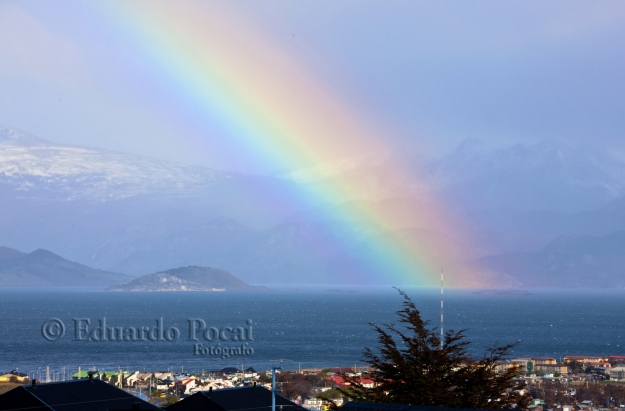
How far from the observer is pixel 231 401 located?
84.2 feet

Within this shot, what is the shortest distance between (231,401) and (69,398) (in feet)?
13.3

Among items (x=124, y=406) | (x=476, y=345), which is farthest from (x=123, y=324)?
(x=124, y=406)

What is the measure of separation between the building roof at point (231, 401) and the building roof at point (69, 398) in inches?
46.4

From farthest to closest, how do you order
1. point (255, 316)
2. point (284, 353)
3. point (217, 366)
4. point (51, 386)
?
point (255, 316)
point (284, 353)
point (217, 366)
point (51, 386)

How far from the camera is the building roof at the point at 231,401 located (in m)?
25.0

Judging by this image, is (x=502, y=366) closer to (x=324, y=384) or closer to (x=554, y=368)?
(x=324, y=384)

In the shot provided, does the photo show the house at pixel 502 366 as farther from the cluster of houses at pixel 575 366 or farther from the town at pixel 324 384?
the cluster of houses at pixel 575 366

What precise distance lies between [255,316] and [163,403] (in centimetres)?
13382

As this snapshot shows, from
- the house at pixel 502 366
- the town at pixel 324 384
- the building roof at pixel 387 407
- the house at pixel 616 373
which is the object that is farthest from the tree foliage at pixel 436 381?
the house at pixel 616 373

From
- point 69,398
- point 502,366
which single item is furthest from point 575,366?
point 69,398

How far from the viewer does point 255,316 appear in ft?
583

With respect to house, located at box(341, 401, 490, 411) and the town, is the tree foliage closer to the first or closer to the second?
house, located at box(341, 401, 490, 411)

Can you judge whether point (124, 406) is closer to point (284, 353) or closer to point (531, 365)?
point (531, 365)

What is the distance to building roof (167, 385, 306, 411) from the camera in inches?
985
